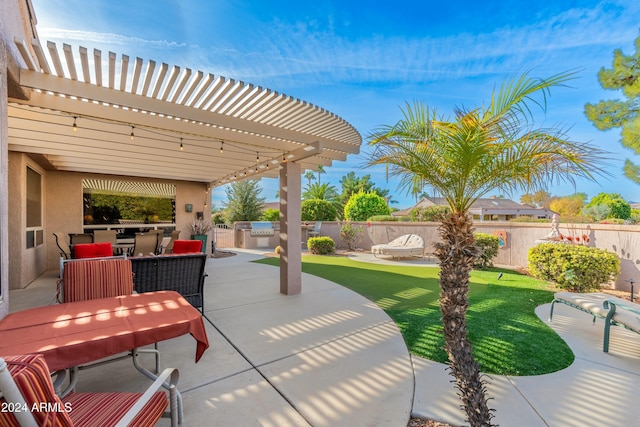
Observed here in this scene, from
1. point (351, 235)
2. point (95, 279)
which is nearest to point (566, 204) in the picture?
point (351, 235)

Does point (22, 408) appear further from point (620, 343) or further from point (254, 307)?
point (620, 343)

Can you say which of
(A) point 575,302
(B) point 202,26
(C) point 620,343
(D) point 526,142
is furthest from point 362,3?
(C) point 620,343

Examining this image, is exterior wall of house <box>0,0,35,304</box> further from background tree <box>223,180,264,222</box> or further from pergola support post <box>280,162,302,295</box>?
background tree <box>223,180,264,222</box>

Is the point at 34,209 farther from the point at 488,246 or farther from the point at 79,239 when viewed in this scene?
the point at 488,246

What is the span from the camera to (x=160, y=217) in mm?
10562

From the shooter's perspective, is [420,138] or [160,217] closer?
[420,138]

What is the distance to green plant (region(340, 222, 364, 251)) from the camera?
13.5 m

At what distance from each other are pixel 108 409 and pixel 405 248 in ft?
32.7

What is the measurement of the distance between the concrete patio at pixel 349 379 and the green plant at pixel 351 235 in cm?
916

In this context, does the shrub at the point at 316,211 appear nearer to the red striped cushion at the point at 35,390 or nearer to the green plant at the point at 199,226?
the green plant at the point at 199,226

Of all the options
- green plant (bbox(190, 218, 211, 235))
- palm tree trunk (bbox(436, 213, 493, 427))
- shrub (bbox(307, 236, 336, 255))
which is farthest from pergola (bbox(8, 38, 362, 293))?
shrub (bbox(307, 236, 336, 255))

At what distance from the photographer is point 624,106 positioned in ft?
25.7

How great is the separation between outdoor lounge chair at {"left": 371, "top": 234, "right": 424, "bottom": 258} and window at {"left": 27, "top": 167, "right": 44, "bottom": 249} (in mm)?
10629

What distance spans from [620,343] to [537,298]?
6.65 ft
